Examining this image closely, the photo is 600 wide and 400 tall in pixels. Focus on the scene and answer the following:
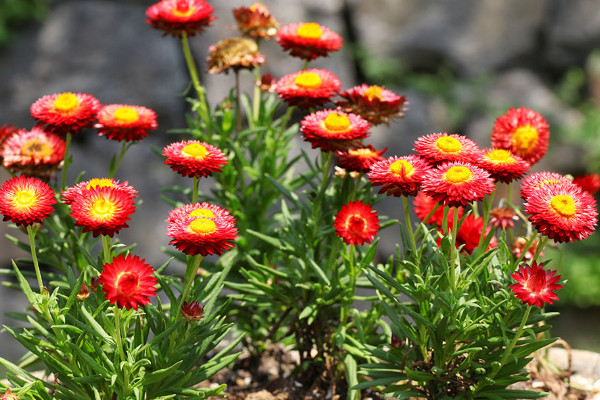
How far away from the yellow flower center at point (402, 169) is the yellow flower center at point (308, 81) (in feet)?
1.36

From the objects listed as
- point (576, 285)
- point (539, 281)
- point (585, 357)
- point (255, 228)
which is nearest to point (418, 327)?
point (539, 281)

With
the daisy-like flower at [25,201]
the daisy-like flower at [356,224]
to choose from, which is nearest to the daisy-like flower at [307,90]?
the daisy-like flower at [356,224]

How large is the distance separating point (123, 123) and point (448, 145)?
80 centimetres

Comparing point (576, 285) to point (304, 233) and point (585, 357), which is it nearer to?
point (585, 357)

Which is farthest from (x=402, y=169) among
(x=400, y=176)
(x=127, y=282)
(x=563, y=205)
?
(x=127, y=282)

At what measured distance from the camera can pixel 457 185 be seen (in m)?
1.40

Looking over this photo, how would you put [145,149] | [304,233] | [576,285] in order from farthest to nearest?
1. [576,285]
2. [145,149]
3. [304,233]

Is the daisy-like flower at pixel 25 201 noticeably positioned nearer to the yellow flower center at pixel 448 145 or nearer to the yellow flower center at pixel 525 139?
the yellow flower center at pixel 448 145

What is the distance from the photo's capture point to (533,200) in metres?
1.41

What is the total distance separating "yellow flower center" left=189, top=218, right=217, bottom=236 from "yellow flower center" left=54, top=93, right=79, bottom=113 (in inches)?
23.7

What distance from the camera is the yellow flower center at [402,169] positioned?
1.52m

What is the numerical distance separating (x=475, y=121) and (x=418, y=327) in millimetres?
3938

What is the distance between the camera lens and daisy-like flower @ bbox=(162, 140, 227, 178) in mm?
1481

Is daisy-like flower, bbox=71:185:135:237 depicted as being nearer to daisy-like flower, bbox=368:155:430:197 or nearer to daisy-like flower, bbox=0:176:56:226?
daisy-like flower, bbox=0:176:56:226
